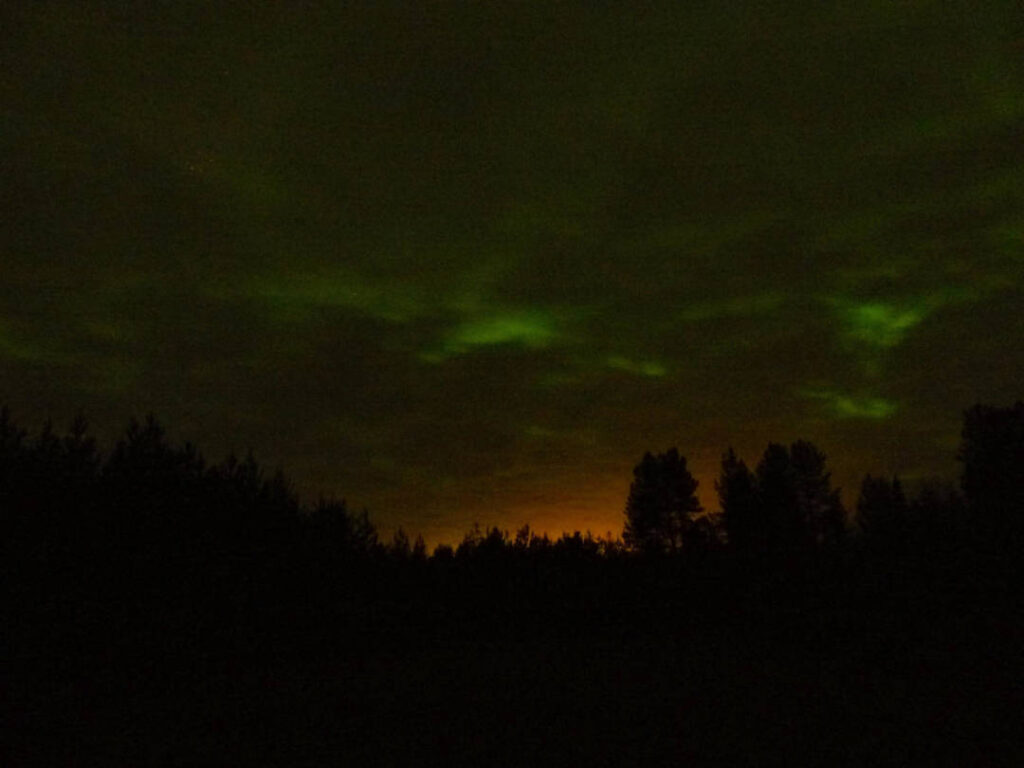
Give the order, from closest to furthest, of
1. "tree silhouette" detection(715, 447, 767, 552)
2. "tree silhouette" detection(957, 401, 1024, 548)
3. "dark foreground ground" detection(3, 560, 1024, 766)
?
1. "dark foreground ground" detection(3, 560, 1024, 766)
2. "tree silhouette" detection(957, 401, 1024, 548)
3. "tree silhouette" detection(715, 447, 767, 552)

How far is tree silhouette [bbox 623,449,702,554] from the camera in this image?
175ft

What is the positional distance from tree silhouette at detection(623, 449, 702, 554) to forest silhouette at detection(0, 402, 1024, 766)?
32.0m

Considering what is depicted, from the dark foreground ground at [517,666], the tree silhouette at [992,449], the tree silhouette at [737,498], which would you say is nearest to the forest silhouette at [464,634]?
the dark foreground ground at [517,666]

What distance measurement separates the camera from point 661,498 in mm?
54312

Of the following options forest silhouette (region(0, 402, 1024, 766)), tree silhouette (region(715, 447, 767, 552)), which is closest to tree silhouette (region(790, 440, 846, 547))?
tree silhouette (region(715, 447, 767, 552))

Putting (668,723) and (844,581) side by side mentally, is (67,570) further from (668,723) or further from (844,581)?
(844,581)

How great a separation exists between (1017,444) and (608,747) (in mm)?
40974

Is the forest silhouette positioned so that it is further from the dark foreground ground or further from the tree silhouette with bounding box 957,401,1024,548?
the tree silhouette with bounding box 957,401,1024,548

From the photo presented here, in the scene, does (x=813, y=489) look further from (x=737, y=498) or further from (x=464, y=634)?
(x=464, y=634)

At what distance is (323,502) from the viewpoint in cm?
2402

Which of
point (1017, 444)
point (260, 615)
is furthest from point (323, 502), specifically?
point (1017, 444)

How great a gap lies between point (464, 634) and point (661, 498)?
37138 millimetres

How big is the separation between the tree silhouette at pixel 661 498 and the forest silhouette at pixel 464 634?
32.0m

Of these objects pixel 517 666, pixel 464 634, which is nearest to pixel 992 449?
pixel 464 634
